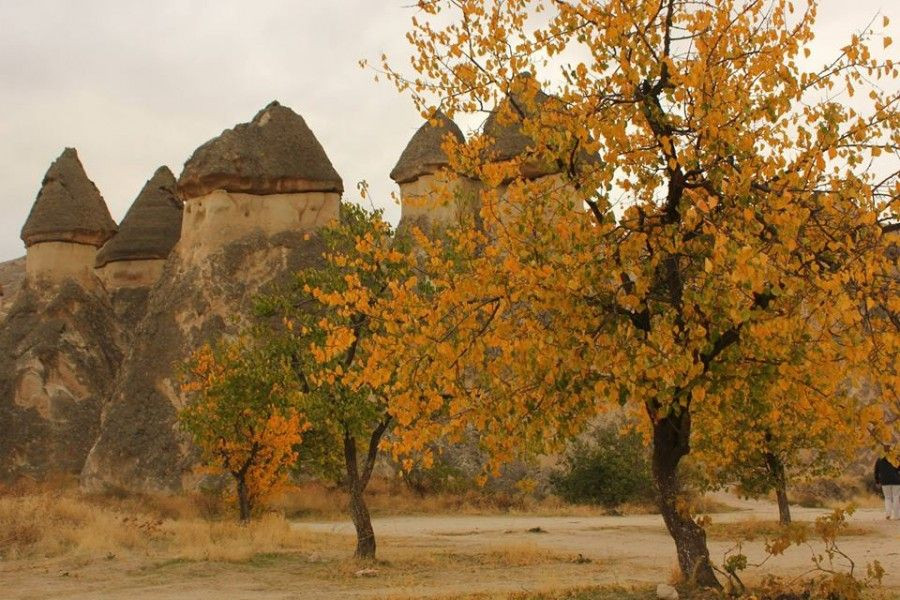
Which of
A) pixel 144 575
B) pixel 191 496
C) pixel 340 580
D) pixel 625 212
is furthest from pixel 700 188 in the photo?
pixel 191 496

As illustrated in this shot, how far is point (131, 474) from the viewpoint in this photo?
28500mm

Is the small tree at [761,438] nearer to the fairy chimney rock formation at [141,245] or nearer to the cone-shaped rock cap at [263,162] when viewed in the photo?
the cone-shaped rock cap at [263,162]

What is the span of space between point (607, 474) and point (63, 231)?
21831 mm

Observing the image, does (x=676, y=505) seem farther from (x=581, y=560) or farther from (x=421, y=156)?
(x=421, y=156)

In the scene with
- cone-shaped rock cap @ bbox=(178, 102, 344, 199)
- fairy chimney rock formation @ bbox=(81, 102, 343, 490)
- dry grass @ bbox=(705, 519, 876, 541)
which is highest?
cone-shaped rock cap @ bbox=(178, 102, 344, 199)

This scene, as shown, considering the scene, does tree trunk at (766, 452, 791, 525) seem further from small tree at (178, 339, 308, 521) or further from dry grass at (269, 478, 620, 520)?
dry grass at (269, 478, 620, 520)

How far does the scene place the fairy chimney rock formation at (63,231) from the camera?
120ft

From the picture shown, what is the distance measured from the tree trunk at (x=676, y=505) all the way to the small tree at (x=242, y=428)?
8.72 metres

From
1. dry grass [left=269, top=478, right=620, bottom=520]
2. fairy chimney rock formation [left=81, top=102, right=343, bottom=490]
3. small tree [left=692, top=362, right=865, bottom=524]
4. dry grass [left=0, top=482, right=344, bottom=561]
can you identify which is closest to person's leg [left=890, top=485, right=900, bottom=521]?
small tree [left=692, top=362, right=865, bottom=524]

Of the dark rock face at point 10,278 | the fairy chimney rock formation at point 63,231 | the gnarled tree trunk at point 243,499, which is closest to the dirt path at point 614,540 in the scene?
the gnarled tree trunk at point 243,499

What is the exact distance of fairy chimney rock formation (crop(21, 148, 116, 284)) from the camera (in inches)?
1441

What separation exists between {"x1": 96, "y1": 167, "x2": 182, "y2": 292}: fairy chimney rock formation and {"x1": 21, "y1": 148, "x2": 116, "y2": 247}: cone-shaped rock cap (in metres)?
1.61

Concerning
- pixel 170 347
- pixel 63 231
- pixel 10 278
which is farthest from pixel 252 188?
pixel 10 278

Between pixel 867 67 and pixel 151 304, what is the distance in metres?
28.5
